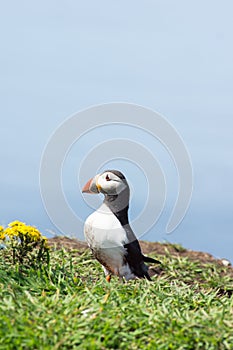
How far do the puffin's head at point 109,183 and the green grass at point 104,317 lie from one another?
2.93ft

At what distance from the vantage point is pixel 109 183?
21.4 feet

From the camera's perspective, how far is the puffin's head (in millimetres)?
6523

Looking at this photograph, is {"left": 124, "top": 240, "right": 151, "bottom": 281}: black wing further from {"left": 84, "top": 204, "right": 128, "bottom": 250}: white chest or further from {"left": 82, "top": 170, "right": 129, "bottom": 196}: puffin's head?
{"left": 82, "top": 170, "right": 129, "bottom": 196}: puffin's head

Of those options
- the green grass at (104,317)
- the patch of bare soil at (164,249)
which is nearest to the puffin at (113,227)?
the green grass at (104,317)

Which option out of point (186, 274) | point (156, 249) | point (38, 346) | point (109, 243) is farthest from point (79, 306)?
point (156, 249)

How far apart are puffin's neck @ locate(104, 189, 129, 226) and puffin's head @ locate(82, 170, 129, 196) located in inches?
1.6

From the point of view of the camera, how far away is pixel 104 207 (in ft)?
21.7

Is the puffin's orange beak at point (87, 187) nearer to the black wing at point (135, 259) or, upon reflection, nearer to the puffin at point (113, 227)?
the puffin at point (113, 227)

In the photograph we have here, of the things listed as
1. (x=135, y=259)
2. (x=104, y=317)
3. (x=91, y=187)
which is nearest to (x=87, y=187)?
(x=91, y=187)

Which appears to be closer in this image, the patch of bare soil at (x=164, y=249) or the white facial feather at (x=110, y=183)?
the white facial feather at (x=110, y=183)

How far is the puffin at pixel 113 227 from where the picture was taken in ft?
21.4

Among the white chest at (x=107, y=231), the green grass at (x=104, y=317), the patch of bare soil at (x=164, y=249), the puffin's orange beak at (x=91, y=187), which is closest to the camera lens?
the green grass at (x=104, y=317)

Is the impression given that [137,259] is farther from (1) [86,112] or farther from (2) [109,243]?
(1) [86,112]

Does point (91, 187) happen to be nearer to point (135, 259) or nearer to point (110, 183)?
point (110, 183)
